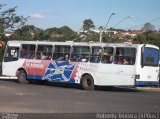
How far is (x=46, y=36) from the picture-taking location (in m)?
54.5

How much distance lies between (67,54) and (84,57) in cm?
115

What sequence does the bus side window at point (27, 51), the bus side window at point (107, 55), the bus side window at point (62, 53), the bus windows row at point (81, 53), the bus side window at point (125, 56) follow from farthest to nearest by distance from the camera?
the bus side window at point (27, 51) → the bus side window at point (62, 53) → the bus side window at point (107, 55) → the bus windows row at point (81, 53) → the bus side window at point (125, 56)

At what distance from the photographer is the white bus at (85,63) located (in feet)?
82.1

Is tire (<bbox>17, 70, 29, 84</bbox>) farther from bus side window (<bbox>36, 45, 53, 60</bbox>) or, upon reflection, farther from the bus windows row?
bus side window (<bbox>36, 45, 53, 60</bbox>)

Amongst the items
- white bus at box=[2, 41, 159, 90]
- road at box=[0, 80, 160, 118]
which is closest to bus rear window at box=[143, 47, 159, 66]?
white bus at box=[2, 41, 159, 90]

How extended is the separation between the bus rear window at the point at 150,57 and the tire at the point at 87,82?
3220 mm

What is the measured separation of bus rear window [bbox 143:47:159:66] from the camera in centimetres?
2518

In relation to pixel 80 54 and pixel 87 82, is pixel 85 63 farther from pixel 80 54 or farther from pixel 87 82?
Result: pixel 87 82

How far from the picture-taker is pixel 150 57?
25.6 meters

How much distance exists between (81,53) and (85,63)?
67cm

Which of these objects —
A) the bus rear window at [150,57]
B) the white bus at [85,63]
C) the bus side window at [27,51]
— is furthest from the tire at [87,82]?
the bus side window at [27,51]

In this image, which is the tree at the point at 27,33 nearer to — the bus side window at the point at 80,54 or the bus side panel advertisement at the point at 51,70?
the bus side panel advertisement at the point at 51,70

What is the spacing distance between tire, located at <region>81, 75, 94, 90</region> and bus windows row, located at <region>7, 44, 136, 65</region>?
94cm

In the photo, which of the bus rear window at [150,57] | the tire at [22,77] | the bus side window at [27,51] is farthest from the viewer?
the tire at [22,77]
